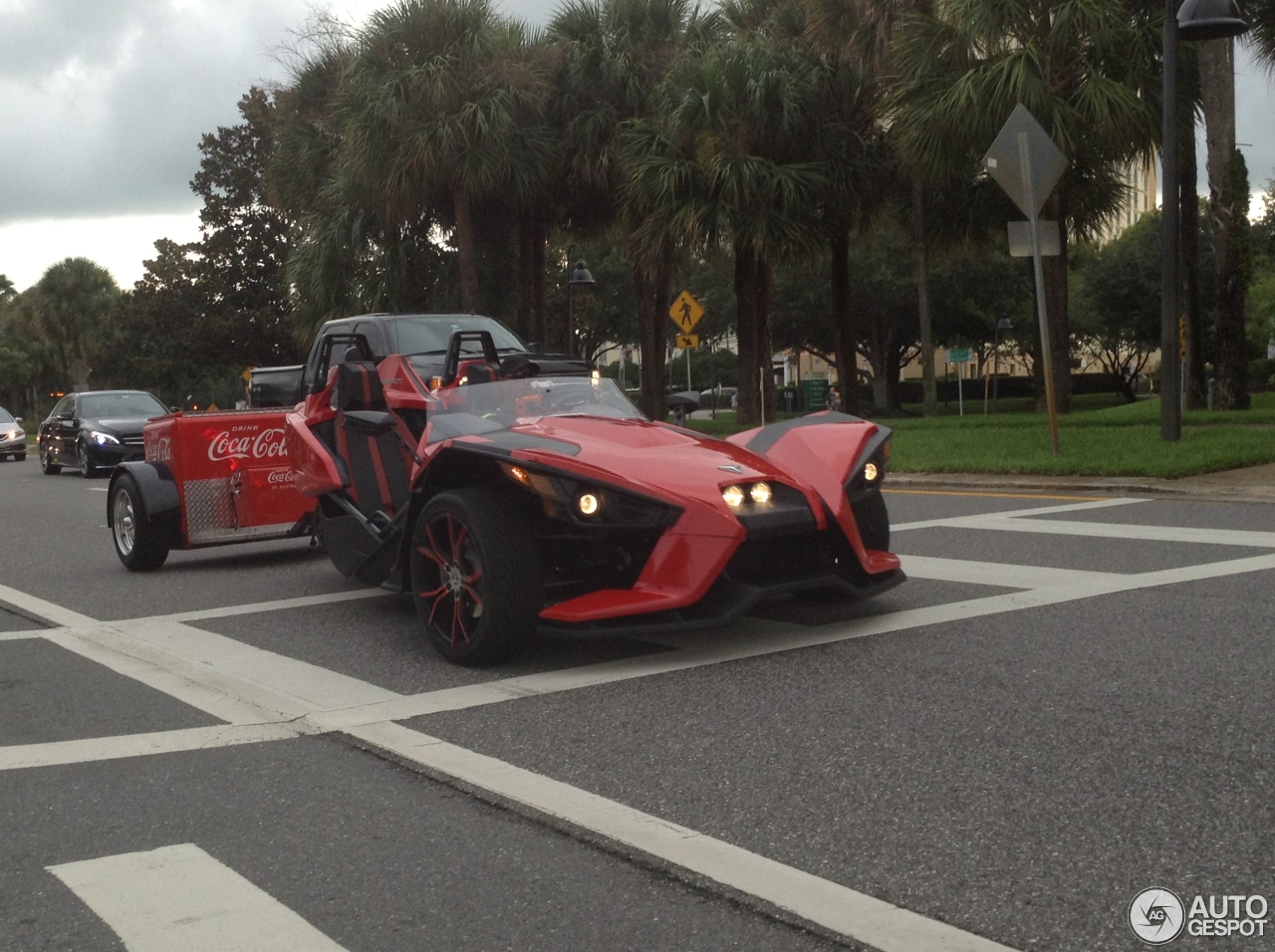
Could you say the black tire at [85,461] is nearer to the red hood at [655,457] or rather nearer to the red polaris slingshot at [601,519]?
the red polaris slingshot at [601,519]

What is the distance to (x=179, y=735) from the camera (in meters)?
5.22

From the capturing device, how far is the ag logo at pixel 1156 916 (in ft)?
10.2

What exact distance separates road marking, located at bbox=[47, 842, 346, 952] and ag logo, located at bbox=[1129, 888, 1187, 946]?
1.78m

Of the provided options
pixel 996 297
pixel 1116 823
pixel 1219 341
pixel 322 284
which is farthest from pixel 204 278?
pixel 1116 823

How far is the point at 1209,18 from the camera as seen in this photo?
13.3m

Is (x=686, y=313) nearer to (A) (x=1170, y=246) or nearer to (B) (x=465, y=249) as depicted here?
(B) (x=465, y=249)

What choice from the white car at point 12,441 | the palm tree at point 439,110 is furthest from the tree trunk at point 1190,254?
the white car at point 12,441

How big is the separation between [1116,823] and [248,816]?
96.6 inches

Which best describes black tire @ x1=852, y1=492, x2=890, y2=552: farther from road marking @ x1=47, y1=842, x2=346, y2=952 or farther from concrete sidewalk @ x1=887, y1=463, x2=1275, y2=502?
concrete sidewalk @ x1=887, y1=463, x2=1275, y2=502

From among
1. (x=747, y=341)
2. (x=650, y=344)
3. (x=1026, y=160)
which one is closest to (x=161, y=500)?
(x=1026, y=160)

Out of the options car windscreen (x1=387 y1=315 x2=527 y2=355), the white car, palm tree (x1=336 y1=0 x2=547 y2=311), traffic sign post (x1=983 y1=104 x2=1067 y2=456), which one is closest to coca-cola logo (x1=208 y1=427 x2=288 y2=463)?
car windscreen (x1=387 y1=315 x2=527 y2=355)

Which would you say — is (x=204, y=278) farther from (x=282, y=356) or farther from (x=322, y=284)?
(x=322, y=284)

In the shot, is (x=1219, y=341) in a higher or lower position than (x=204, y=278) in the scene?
lower

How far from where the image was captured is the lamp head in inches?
526
